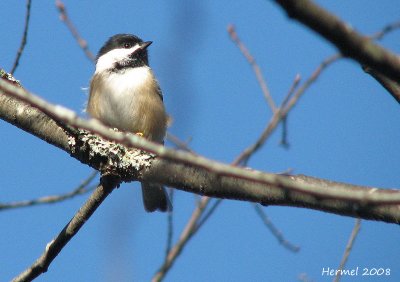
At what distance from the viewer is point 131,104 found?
17.0 feet

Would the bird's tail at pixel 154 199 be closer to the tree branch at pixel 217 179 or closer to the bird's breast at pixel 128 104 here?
the bird's breast at pixel 128 104

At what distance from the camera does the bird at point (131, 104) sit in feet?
16.7

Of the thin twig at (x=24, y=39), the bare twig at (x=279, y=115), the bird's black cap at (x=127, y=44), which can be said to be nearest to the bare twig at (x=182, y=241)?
the bare twig at (x=279, y=115)

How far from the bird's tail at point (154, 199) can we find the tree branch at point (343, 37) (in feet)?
12.6

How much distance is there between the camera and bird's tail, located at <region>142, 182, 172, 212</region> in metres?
4.99

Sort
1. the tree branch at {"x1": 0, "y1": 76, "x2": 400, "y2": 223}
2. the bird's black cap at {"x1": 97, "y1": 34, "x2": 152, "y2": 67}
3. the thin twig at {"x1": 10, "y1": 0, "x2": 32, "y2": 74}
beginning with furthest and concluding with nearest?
1. the bird's black cap at {"x1": 97, "y1": 34, "x2": 152, "y2": 67}
2. the thin twig at {"x1": 10, "y1": 0, "x2": 32, "y2": 74}
3. the tree branch at {"x1": 0, "y1": 76, "x2": 400, "y2": 223}

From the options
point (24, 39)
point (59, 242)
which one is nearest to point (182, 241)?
point (59, 242)

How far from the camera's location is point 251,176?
55.1 inches

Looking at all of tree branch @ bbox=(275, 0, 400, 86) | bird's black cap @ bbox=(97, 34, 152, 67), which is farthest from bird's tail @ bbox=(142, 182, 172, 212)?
tree branch @ bbox=(275, 0, 400, 86)

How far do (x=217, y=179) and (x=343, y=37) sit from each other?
1701 mm

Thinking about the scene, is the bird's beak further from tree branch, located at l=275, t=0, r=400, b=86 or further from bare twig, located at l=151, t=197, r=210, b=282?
tree branch, located at l=275, t=0, r=400, b=86

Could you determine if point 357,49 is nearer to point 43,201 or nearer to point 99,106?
point 43,201

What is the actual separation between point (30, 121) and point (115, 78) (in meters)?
2.06

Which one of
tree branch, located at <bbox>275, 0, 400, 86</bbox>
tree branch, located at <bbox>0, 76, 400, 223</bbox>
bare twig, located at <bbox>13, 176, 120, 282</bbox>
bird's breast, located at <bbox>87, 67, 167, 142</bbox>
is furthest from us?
bird's breast, located at <bbox>87, 67, 167, 142</bbox>
